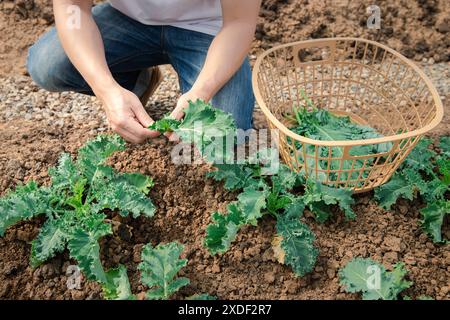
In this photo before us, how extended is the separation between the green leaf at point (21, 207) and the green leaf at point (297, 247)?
84cm

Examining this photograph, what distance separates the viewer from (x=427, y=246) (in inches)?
78.6

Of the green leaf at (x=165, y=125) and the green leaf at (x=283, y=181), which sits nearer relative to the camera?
the green leaf at (x=165, y=125)

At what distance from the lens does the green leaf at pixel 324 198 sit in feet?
6.34

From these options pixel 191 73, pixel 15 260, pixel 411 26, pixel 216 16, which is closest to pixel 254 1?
pixel 216 16

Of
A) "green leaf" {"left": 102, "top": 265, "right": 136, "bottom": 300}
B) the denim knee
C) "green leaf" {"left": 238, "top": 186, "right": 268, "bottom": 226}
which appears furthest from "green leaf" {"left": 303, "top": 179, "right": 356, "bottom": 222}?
the denim knee

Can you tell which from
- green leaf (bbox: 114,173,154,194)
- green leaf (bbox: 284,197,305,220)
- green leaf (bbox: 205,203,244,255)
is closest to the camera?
green leaf (bbox: 205,203,244,255)

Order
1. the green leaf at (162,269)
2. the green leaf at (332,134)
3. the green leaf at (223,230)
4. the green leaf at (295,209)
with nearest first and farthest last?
the green leaf at (162,269) → the green leaf at (223,230) → the green leaf at (295,209) → the green leaf at (332,134)

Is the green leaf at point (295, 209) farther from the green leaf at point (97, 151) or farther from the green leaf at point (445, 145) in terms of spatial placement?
the green leaf at point (445, 145)

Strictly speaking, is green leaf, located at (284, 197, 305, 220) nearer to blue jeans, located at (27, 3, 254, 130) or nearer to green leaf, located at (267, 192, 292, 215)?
green leaf, located at (267, 192, 292, 215)

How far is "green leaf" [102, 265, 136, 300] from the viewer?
171cm

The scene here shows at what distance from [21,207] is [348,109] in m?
1.69

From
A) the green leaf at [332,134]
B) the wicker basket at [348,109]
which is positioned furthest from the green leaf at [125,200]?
the green leaf at [332,134]

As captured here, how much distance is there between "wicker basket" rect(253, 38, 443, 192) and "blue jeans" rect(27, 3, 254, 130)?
12cm
